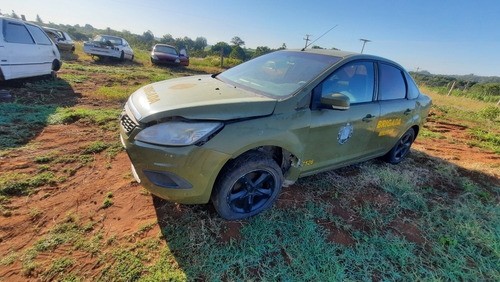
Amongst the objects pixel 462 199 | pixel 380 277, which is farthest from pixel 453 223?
pixel 380 277

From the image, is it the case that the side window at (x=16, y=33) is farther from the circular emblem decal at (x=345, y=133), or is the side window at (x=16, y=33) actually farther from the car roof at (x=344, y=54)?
the circular emblem decal at (x=345, y=133)

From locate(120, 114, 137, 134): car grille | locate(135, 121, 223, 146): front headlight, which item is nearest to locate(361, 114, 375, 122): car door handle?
locate(135, 121, 223, 146): front headlight

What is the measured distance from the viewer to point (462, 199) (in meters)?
3.68

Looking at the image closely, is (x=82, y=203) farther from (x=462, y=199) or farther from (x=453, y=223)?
(x=462, y=199)

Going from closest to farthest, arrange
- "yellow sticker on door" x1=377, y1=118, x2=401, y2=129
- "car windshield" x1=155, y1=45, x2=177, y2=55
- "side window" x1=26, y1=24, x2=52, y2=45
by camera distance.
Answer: "yellow sticker on door" x1=377, y1=118, x2=401, y2=129, "side window" x1=26, y1=24, x2=52, y2=45, "car windshield" x1=155, y1=45, x2=177, y2=55

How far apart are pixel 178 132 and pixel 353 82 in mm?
2058

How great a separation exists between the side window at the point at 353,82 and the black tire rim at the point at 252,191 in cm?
101

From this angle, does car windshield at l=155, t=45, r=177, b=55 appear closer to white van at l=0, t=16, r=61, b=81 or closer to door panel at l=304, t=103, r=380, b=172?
white van at l=0, t=16, r=61, b=81

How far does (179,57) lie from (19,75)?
10.3m

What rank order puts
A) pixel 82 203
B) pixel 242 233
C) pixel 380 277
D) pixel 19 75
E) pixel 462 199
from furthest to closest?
pixel 19 75 → pixel 462 199 → pixel 82 203 → pixel 242 233 → pixel 380 277

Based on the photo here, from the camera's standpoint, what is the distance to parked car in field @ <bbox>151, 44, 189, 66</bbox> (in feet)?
50.4

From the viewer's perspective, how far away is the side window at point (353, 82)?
2834 millimetres

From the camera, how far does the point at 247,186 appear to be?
2.59m

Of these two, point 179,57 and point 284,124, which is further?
point 179,57
